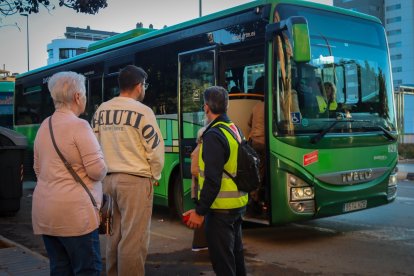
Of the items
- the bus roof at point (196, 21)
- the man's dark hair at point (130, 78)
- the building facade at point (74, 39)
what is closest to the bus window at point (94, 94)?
the bus roof at point (196, 21)

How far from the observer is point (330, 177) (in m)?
6.98

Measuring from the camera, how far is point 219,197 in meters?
4.15

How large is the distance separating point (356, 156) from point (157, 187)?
3.49 meters

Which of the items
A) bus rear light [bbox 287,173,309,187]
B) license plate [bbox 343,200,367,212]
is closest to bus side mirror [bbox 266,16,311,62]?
bus rear light [bbox 287,173,309,187]

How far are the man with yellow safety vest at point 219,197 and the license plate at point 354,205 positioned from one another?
3291mm

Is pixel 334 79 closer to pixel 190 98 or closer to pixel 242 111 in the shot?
pixel 242 111

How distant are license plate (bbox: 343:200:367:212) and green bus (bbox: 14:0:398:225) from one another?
17mm

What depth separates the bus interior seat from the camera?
7445mm

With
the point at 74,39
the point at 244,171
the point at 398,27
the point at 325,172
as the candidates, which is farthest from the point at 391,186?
the point at 398,27

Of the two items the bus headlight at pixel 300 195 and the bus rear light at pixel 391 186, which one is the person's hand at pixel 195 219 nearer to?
the bus headlight at pixel 300 195

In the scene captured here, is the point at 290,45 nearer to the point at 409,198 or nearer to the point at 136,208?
the point at 136,208

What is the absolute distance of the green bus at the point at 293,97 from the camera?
6758mm

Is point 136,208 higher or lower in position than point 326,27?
lower

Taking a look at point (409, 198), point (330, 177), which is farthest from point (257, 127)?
point (409, 198)
